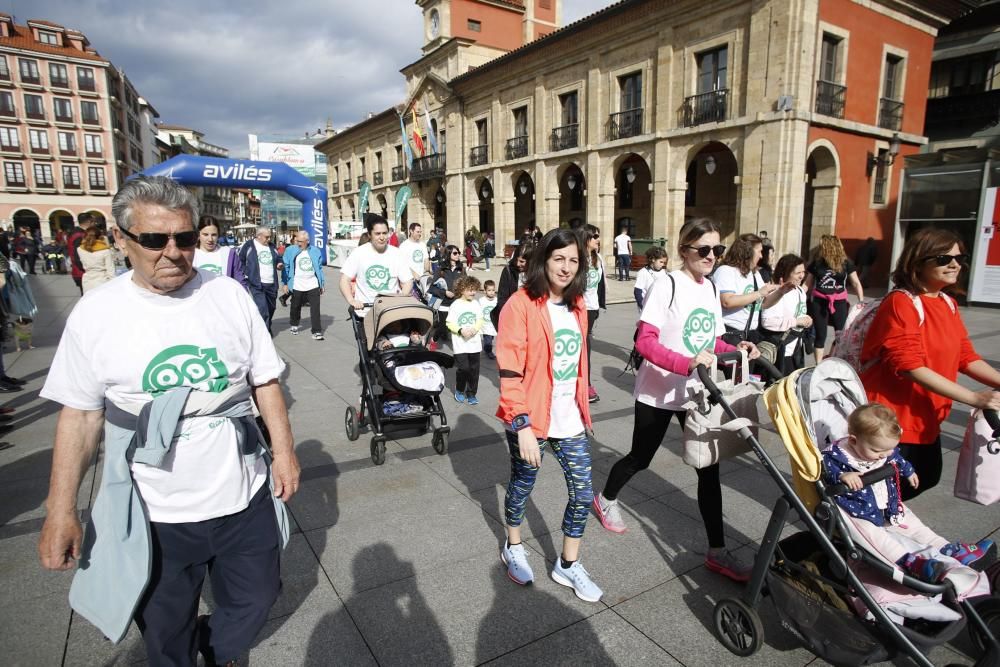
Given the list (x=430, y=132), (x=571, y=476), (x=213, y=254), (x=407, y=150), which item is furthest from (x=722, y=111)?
(x=407, y=150)

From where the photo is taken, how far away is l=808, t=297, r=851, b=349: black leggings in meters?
6.93

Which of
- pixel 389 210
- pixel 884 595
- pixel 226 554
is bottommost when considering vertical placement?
pixel 884 595

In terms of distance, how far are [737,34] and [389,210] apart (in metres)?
28.4

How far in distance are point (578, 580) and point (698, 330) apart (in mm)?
1502

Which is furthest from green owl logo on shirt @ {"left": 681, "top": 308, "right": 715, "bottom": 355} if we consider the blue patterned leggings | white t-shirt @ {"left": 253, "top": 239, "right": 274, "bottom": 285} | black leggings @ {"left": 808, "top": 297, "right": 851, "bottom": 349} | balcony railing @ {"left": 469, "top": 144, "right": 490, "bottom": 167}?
balcony railing @ {"left": 469, "top": 144, "right": 490, "bottom": 167}

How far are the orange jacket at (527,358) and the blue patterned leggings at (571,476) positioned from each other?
16 centimetres

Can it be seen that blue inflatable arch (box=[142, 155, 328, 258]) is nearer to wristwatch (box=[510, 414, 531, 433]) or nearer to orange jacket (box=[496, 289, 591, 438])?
orange jacket (box=[496, 289, 591, 438])

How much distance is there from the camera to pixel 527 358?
267cm

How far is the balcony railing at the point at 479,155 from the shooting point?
2892cm

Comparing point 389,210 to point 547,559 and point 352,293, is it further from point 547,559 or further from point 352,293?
point 547,559

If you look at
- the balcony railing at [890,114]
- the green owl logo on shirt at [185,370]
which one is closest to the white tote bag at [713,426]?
the green owl logo on shirt at [185,370]

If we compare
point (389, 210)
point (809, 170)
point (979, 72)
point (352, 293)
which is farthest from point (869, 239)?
point (389, 210)

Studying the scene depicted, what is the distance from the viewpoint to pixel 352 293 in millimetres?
6004

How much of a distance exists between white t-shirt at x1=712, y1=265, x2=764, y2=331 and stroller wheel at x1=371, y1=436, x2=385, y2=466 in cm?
329
